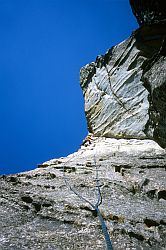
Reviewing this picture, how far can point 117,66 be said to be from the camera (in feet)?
78.0

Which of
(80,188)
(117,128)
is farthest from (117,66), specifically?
(80,188)

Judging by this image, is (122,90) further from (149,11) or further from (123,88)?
(149,11)

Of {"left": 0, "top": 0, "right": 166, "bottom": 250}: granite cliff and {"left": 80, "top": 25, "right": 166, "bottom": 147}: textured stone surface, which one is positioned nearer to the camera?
{"left": 0, "top": 0, "right": 166, "bottom": 250}: granite cliff

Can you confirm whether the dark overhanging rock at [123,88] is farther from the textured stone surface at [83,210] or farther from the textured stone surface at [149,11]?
the textured stone surface at [83,210]

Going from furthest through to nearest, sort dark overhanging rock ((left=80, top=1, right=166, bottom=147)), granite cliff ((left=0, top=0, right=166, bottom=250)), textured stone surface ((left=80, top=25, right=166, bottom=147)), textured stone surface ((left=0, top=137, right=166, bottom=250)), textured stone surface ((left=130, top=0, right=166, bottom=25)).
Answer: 1. textured stone surface ((left=80, top=25, right=166, bottom=147))
2. dark overhanging rock ((left=80, top=1, right=166, bottom=147))
3. textured stone surface ((left=130, top=0, right=166, bottom=25))
4. granite cliff ((left=0, top=0, right=166, bottom=250))
5. textured stone surface ((left=0, top=137, right=166, bottom=250))

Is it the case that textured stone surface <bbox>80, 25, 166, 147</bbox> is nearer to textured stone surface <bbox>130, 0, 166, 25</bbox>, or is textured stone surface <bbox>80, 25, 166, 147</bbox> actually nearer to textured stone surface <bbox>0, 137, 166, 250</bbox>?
textured stone surface <bbox>130, 0, 166, 25</bbox>

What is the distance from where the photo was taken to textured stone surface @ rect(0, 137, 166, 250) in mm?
5070

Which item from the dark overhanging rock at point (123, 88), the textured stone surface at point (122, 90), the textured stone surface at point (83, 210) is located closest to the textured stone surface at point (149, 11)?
the dark overhanging rock at point (123, 88)

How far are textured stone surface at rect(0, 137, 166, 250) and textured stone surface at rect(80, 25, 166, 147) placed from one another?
7961 mm

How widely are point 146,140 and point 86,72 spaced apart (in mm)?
11936

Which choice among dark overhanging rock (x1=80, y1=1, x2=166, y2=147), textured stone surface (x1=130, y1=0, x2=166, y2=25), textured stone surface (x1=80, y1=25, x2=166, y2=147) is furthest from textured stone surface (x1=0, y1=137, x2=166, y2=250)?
textured stone surface (x1=130, y1=0, x2=166, y2=25)

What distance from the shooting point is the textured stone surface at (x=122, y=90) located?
20453 millimetres

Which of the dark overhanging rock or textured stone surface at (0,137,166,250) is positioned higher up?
the dark overhanging rock

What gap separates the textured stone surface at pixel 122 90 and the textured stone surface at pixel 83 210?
7.96 m
